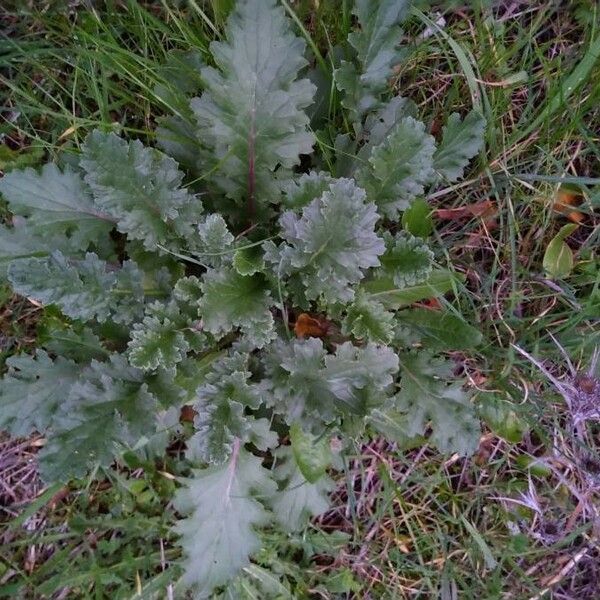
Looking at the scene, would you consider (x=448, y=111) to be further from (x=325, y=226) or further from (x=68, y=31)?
(x=68, y=31)

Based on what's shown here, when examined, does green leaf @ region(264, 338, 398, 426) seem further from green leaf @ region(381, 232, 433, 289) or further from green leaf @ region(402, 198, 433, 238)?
green leaf @ region(402, 198, 433, 238)

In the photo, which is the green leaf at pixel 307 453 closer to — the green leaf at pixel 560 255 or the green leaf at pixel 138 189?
the green leaf at pixel 138 189

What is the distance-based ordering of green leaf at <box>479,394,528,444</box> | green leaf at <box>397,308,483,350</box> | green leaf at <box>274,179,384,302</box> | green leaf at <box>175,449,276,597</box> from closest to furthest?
1. green leaf at <box>274,179,384,302</box>
2. green leaf at <box>397,308,483,350</box>
3. green leaf at <box>175,449,276,597</box>
4. green leaf at <box>479,394,528,444</box>

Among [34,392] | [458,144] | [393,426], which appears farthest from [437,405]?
[34,392]

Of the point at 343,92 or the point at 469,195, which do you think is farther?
the point at 469,195

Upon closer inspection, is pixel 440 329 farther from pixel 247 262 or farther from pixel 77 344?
pixel 77 344

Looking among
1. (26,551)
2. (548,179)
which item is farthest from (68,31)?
(26,551)

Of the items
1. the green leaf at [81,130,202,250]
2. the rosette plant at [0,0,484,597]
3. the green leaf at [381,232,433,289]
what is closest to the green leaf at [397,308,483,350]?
the rosette plant at [0,0,484,597]
